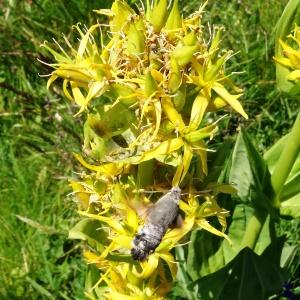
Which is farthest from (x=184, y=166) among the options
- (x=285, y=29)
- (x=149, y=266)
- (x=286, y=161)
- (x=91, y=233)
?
(x=285, y=29)

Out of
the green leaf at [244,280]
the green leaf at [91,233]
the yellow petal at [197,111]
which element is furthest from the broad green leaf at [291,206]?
the yellow petal at [197,111]

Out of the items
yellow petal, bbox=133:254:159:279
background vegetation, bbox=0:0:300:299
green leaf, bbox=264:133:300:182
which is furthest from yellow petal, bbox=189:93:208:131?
background vegetation, bbox=0:0:300:299

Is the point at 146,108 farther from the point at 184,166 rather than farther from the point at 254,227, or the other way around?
the point at 254,227

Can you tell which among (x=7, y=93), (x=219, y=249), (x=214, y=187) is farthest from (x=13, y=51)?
(x=214, y=187)

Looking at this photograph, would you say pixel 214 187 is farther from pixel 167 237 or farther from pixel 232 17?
pixel 232 17

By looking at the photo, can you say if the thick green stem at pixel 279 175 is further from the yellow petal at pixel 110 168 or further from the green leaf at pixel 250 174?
the yellow petal at pixel 110 168

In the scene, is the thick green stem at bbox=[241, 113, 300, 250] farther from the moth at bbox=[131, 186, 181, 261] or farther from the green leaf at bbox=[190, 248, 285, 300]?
the moth at bbox=[131, 186, 181, 261]
